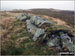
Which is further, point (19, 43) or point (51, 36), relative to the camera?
point (51, 36)

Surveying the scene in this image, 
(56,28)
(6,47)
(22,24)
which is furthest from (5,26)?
(56,28)

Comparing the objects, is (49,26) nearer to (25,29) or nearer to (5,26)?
(25,29)

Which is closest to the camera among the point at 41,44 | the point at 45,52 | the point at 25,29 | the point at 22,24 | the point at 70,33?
the point at 45,52

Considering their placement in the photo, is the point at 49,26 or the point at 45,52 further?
the point at 49,26

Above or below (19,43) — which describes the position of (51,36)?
above

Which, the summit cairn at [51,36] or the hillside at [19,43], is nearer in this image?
the hillside at [19,43]

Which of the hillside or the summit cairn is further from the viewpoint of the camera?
the summit cairn

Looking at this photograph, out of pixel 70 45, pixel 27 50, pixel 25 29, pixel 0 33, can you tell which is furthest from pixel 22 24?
pixel 70 45

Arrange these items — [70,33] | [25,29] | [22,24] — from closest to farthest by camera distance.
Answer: [70,33], [25,29], [22,24]

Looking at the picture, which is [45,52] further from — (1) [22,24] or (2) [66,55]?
(1) [22,24]

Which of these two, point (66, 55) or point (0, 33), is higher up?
point (0, 33)
